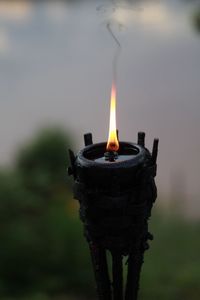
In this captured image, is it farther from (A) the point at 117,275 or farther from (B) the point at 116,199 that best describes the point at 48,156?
(B) the point at 116,199

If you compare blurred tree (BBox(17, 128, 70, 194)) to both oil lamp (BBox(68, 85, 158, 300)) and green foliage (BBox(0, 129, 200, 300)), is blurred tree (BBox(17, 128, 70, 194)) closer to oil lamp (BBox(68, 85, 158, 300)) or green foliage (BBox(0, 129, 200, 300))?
green foliage (BBox(0, 129, 200, 300))

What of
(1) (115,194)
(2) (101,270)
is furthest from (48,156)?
(1) (115,194)

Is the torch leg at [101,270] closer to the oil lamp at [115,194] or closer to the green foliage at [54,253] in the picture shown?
the oil lamp at [115,194]

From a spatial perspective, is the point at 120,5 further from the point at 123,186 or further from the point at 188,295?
the point at 188,295

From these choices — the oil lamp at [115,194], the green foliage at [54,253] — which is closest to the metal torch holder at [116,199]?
the oil lamp at [115,194]

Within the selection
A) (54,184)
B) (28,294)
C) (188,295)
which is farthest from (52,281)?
A: (54,184)

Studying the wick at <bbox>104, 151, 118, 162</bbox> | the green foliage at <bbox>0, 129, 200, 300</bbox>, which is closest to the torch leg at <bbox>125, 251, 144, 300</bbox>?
the wick at <bbox>104, 151, 118, 162</bbox>
